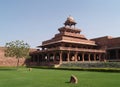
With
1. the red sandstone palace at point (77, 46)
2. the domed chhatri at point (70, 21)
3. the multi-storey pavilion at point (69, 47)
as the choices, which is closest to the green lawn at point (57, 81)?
the multi-storey pavilion at point (69, 47)

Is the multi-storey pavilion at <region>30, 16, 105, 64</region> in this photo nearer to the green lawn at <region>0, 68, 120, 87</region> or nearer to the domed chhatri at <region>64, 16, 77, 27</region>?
the domed chhatri at <region>64, 16, 77, 27</region>

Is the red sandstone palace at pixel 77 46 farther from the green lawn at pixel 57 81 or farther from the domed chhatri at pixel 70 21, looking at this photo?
the green lawn at pixel 57 81

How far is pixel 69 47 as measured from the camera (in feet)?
185

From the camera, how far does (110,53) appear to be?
208 feet

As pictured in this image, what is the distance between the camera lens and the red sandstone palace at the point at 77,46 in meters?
57.3

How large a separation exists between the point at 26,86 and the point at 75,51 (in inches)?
1555

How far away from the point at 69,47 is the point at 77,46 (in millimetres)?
5572

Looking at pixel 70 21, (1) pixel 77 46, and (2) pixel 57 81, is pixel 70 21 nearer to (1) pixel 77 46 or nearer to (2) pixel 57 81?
(1) pixel 77 46

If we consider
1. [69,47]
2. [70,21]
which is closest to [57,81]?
[69,47]

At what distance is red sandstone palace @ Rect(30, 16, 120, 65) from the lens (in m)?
57.3

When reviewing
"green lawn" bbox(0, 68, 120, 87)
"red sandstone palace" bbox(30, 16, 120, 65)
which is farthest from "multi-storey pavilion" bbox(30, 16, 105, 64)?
"green lawn" bbox(0, 68, 120, 87)

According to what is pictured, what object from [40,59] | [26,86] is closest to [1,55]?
[40,59]

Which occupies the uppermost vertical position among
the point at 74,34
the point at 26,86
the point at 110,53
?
the point at 74,34

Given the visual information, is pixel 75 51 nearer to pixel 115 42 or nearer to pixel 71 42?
pixel 71 42
